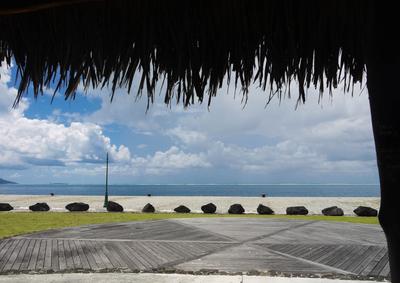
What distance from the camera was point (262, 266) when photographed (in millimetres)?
5855

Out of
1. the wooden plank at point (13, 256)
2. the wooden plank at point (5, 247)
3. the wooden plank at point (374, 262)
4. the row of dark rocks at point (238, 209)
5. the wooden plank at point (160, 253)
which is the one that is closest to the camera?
the wooden plank at point (374, 262)

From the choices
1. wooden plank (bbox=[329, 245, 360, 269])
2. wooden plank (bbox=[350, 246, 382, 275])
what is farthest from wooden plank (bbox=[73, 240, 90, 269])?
wooden plank (bbox=[350, 246, 382, 275])

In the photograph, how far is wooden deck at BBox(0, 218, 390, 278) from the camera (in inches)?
229

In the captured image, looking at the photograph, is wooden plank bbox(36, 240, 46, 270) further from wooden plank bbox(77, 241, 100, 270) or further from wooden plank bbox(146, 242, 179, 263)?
wooden plank bbox(146, 242, 179, 263)

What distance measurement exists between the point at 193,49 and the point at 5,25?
134cm

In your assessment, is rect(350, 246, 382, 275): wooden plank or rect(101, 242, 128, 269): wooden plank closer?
rect(350, 246, 382, 275): wooden plank

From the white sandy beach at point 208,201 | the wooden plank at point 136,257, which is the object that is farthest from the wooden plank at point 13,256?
the white sandy beach at point 208,201

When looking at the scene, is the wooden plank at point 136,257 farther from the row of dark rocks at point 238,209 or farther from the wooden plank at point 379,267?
the row of dark rocks at point 238,209

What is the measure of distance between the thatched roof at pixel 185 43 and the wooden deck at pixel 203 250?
3.28 meters

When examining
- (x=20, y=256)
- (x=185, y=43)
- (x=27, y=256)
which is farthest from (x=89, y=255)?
(x=185, y=43)

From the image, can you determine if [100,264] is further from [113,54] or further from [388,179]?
[388,179]

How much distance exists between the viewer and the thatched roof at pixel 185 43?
108 inches

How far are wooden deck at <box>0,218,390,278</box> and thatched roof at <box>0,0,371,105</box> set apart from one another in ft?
10.7

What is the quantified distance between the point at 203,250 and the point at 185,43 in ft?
15.9
